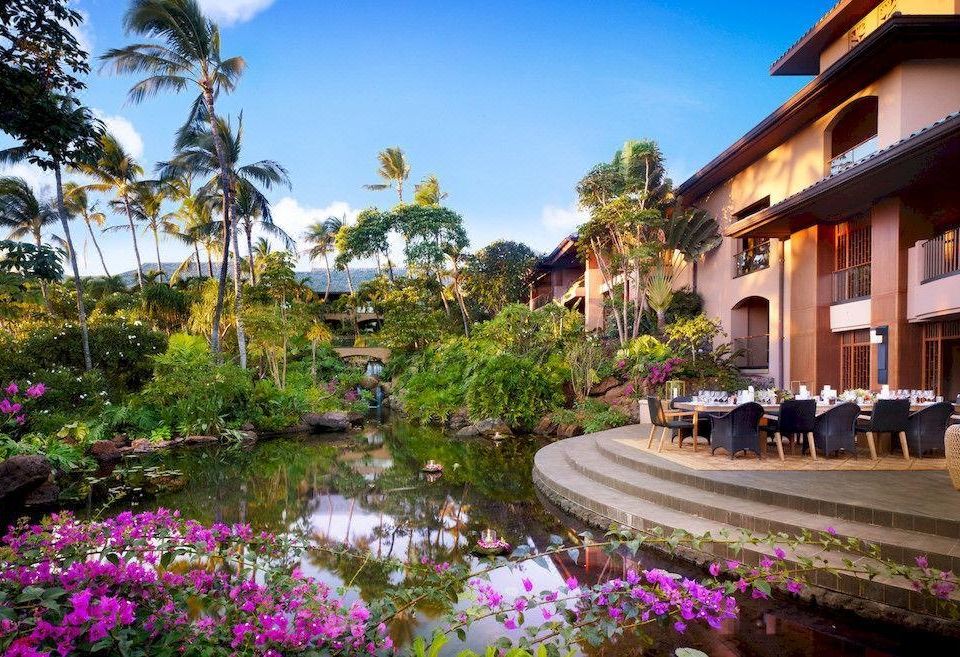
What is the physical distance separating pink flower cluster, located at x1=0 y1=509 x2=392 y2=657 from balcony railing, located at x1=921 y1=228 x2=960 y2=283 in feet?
36.1

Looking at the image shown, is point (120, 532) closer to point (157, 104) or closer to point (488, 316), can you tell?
point (157, 104)

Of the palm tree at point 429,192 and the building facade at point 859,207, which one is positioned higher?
the palm tree at point 429,192

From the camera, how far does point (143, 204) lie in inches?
1133

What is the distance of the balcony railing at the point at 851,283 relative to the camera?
11.8m

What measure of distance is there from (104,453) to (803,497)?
11.6 meters

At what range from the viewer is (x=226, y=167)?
17.7m

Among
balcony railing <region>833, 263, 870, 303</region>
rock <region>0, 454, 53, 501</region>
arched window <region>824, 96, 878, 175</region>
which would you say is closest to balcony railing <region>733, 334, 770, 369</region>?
balcony railing <region>833, 263, 870, 303</region>

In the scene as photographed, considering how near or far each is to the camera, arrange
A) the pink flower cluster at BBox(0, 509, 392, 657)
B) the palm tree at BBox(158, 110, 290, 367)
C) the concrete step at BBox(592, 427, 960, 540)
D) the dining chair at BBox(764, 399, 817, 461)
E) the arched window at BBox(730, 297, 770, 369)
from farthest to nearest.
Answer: the palm tree at BBox(158, 110, 290, 367) → the arched window at BBox(730, 297, 770, 369) → the dining chair at BBox(764, 399, 817, 461) → the concrete step at BBox(592, 427, 960, 540) → the pink flower cluster at BBox(0, 509, 392, 657)

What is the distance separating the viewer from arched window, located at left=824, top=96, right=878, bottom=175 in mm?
12070

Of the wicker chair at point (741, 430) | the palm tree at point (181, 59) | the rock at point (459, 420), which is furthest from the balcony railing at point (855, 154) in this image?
the palm tree at point (181, 59)

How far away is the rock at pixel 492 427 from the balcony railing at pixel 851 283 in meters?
8.28

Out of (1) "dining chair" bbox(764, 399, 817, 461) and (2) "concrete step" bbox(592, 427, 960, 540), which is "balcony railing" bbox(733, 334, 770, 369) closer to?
(1) "dining chair" bbox(764, 399, 817, 461)

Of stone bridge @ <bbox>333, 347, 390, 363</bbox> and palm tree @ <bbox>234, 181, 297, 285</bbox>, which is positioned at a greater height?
palm tree @ <bbox>234, 181, 297, 285</bbox>

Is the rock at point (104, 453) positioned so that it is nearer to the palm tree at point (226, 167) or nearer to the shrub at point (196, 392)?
the shrub at point (196, 392)
